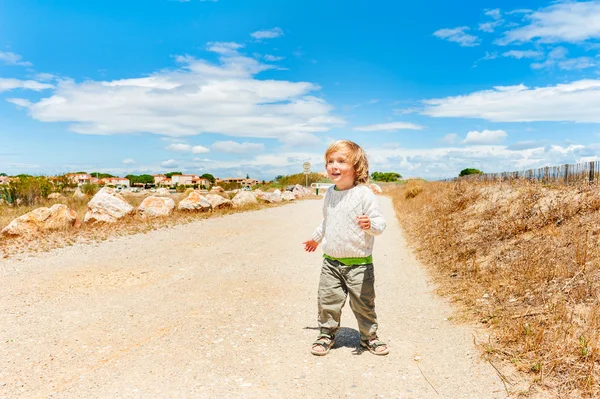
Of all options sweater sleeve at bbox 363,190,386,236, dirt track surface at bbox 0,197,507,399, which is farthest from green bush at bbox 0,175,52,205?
sweater sleeve at bbox 363,190,386,236

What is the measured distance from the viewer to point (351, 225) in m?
3.98

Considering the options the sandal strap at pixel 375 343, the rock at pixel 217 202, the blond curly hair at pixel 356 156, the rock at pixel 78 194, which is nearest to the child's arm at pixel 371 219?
the blond curly hair at pixel 356 156

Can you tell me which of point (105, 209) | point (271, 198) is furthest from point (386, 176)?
point (105, 209)

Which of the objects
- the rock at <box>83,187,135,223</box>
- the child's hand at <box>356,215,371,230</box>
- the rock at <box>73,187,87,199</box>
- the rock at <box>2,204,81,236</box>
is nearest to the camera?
the child's hand at <box>356,215,371,230</box>

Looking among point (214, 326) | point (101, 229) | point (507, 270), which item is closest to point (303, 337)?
point (214, 326)

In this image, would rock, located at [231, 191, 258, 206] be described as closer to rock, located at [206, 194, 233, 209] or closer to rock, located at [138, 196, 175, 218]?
rock, located at [206, 194, 233, 209]

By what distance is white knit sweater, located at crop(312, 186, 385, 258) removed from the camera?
3947 mm

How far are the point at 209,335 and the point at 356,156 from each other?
2.33m

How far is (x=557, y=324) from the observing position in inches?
159

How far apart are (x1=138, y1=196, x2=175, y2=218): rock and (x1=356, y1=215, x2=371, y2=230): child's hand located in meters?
11.8

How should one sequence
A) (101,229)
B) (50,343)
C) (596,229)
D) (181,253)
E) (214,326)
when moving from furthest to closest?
(101,229) → (181,253) → (596,229) → (214,326) → (50,343)

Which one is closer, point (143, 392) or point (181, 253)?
point (143, 392)

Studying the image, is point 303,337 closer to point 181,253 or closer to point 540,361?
point 540,361

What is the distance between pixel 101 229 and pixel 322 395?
10.1 meters
